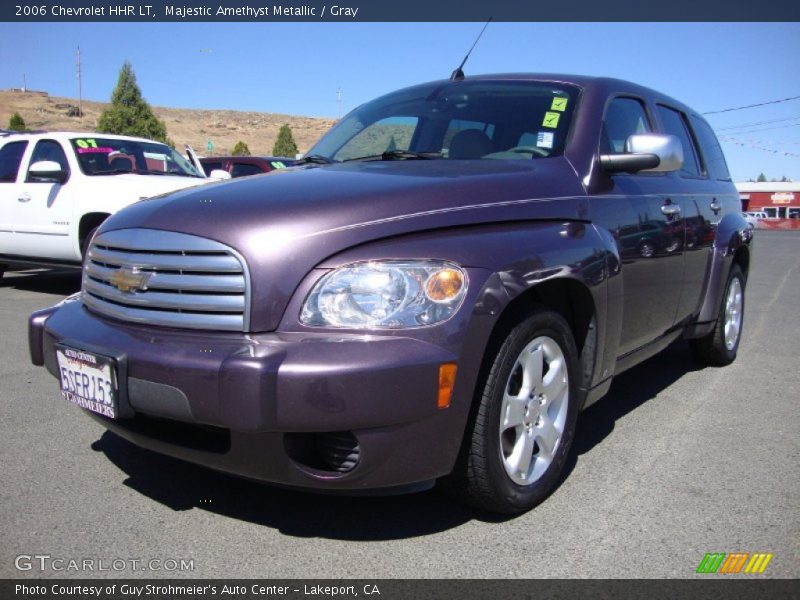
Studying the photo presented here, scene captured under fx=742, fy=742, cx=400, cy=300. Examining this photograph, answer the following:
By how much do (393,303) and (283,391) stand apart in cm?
43

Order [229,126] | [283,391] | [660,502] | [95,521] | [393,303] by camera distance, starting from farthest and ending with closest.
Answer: [229,126] → [660,502] → [95,521] → [393,303] → [283,391]

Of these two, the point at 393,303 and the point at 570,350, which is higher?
the point at 393,303

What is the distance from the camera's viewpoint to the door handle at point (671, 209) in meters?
3.76

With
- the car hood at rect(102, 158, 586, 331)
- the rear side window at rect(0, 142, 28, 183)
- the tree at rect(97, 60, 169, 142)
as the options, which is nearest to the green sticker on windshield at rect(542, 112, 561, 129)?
the car hood at rect(102, 158, 586, 331)

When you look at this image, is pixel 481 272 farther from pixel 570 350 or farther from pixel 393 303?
pixel 570 350

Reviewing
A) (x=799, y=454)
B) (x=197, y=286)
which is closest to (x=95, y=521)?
(x=197, y=286)

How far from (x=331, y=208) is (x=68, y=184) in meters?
6.40

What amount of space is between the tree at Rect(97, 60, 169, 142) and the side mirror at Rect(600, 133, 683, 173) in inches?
1740

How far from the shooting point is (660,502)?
2.90 m

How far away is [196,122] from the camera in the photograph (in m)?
82.4

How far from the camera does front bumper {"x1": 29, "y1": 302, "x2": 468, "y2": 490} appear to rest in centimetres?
215

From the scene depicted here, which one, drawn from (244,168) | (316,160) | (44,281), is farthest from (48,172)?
(244,168)

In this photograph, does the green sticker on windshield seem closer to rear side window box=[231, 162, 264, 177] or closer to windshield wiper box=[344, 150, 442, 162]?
windshield wiper box=[344, 150, 442, 162]

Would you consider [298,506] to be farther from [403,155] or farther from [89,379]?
[403,155]
